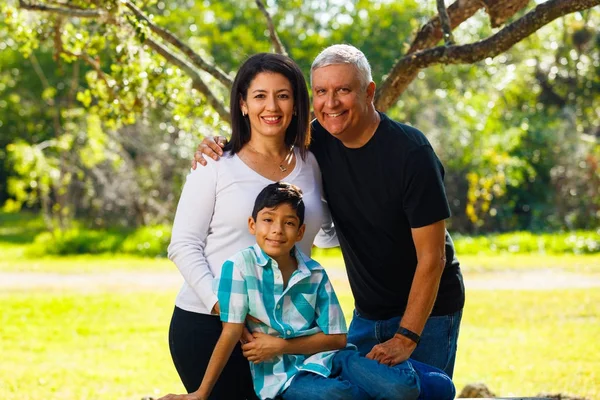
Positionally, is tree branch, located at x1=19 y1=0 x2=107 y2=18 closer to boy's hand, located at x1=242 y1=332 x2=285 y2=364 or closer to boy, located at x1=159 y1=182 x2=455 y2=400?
boy, located at x1=159 y1=182 x2=455 y2=400

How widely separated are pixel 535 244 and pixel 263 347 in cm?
1395

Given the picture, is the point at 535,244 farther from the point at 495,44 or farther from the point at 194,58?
the point at 495,44

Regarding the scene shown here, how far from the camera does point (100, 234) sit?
1731cm

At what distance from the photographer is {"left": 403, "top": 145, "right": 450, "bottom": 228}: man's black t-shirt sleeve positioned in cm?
325

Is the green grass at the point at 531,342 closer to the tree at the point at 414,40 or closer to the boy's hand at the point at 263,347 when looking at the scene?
the tree at the point at 414,40

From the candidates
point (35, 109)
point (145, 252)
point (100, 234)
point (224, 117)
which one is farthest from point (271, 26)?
point (35, 109)

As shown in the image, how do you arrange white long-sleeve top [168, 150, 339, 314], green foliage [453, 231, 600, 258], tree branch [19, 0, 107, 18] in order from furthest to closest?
1. green foliage [453, 231, 600, 258]
2. tree branch [19, 0, 107, 18]
3. white long-sleeve top [168, 150, 339, 314]

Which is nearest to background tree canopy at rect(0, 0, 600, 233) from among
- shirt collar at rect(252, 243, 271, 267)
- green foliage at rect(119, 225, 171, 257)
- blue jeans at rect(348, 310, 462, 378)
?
green foliage at rect(119, 225, 171, 257)

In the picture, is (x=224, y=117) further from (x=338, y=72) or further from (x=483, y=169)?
(x=483, y=169)

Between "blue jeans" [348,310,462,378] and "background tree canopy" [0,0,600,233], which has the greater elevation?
"background tree canopy" [0,0,600,233]

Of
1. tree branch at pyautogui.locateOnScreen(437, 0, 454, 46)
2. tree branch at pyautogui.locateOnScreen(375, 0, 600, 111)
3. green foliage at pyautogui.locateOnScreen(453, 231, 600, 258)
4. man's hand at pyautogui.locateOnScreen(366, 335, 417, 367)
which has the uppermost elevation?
tree branch at pyautogui.locateOnScreen(437, 0, 454, 46)

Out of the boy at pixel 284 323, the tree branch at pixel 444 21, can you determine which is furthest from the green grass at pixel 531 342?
the boy at pixel 284 323

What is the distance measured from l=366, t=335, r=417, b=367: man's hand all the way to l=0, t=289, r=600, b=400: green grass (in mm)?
3951

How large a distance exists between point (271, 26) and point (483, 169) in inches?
497
